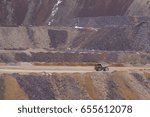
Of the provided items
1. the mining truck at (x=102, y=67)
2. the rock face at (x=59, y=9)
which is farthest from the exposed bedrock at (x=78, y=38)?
the mining truck at (x=102, y=67)

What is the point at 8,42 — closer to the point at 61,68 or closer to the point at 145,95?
the point at 61,68

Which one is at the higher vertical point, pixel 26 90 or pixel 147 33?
pixel 147 33

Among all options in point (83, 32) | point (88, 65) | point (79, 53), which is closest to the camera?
point (88, 65)

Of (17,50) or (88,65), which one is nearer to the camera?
(88,65)

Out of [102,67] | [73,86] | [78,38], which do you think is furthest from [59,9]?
[73,86]

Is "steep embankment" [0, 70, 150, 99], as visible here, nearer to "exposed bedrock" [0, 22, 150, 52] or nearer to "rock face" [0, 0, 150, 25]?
"exposed bedrock" [0, 22, 150, 52]

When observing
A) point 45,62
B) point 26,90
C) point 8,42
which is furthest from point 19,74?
point 8,42
